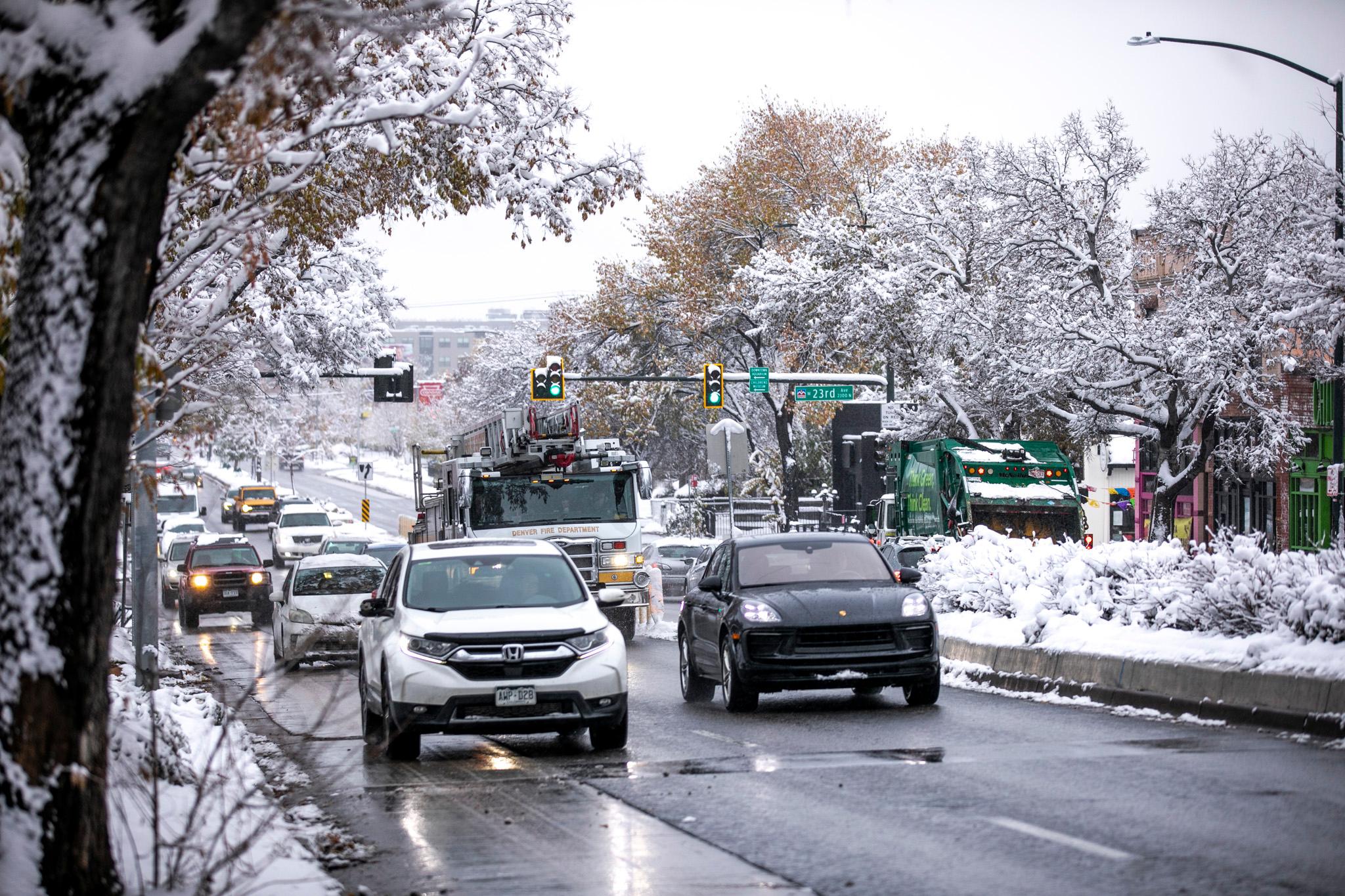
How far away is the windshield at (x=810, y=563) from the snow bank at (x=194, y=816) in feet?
18.3

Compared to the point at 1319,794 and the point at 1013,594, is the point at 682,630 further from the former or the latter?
the point at 1319,794

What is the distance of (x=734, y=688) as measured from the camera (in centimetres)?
1584

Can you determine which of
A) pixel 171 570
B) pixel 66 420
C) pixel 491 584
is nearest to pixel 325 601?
pixel 491 584

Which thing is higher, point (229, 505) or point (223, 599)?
point (229, 505)

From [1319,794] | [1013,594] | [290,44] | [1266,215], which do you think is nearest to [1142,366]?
[1266,215]

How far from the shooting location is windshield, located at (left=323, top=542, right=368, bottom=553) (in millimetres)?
43594

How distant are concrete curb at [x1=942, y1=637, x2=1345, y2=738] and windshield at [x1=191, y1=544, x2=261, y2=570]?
2089 centimetres

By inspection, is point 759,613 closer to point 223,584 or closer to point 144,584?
point 144,584

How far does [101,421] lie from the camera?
19.0 feet

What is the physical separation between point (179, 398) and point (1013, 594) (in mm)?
9264

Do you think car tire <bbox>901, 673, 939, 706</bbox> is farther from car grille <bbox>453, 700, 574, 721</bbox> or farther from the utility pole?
the utility pole

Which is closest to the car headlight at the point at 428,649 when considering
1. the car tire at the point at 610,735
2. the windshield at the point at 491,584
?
the windshield at the point at 491,584

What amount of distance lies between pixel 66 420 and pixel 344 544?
39879 millimetres

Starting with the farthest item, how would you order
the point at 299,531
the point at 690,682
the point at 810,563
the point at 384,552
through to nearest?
the point at 299,531, the point at 384,552, the point at 690,682, the point at 810,563
